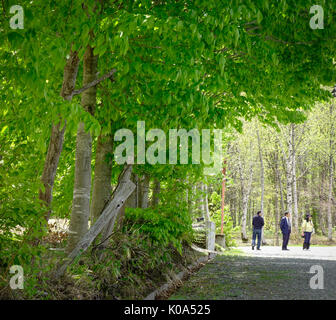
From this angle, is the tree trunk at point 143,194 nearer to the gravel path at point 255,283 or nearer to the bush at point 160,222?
the bush at point 160,222

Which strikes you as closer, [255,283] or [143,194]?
[255,283]

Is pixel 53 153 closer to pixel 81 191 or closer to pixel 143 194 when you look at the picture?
pixel 81 191

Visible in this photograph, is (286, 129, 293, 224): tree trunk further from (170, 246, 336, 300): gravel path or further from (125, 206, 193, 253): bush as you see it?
(125, 206, 193, 253): bush

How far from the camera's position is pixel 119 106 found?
721 cm

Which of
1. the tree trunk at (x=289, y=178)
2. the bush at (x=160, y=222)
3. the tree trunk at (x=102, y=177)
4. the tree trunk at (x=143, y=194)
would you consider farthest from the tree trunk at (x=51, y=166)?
the tree trunk at (x=289, y=178)

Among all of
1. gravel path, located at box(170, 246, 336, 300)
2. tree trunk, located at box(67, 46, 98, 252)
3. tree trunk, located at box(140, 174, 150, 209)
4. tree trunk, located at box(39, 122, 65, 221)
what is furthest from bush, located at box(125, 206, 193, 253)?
tree trunk, located at box(39, 122, 65, 221)

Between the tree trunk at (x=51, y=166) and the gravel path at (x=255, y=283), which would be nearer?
the tree trunk at (x=51, y=166)

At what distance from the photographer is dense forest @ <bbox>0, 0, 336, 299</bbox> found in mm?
4355

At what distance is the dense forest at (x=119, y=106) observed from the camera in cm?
436

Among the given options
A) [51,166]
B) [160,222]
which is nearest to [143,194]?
[160,222]

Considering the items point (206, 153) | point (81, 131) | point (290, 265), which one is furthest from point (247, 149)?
point (81, 131)
